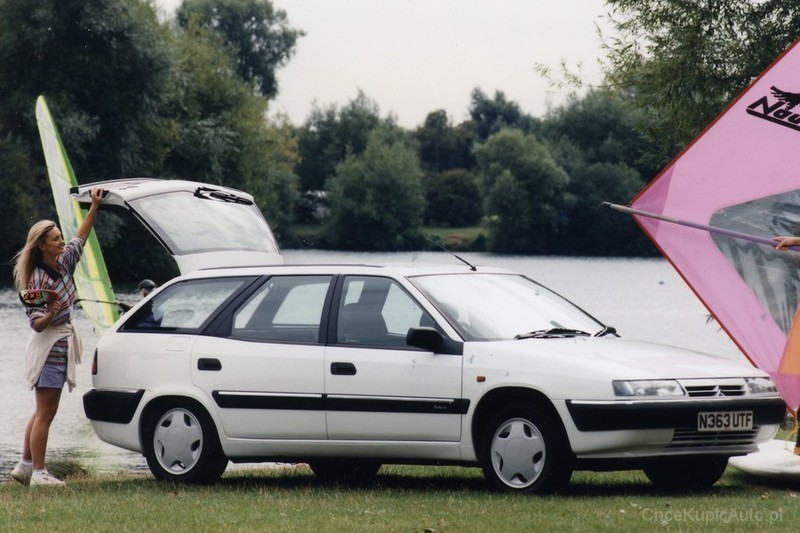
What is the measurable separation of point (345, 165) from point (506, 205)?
10.0 m

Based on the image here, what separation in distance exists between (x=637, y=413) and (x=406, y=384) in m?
1.61

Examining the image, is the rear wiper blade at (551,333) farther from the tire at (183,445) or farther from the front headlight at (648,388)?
the tire at (183,445)

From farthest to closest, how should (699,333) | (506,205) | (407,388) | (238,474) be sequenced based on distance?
(506,205)
(699,333)
(238,474)
(407,388)

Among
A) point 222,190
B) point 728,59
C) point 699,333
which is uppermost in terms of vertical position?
point 728,59

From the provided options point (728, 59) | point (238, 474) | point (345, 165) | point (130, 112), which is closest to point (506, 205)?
point (345, 165)

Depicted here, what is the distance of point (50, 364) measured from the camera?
10.5 meters

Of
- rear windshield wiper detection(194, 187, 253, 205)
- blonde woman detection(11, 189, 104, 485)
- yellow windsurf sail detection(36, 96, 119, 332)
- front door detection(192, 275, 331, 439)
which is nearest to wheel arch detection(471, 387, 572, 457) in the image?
front door detection(192, 275, 331, 439)

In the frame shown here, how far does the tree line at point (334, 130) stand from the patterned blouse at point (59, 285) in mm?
11056

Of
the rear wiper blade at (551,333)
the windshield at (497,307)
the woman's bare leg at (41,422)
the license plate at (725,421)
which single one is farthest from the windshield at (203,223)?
the license plate at (725,421)

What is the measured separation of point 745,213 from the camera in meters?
11.0

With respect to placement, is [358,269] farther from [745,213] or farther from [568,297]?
[568,297]

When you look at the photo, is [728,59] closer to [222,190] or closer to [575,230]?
[222,190]

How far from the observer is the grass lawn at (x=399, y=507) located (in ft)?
25.4

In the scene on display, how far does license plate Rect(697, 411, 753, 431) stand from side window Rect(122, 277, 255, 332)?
3.56m
